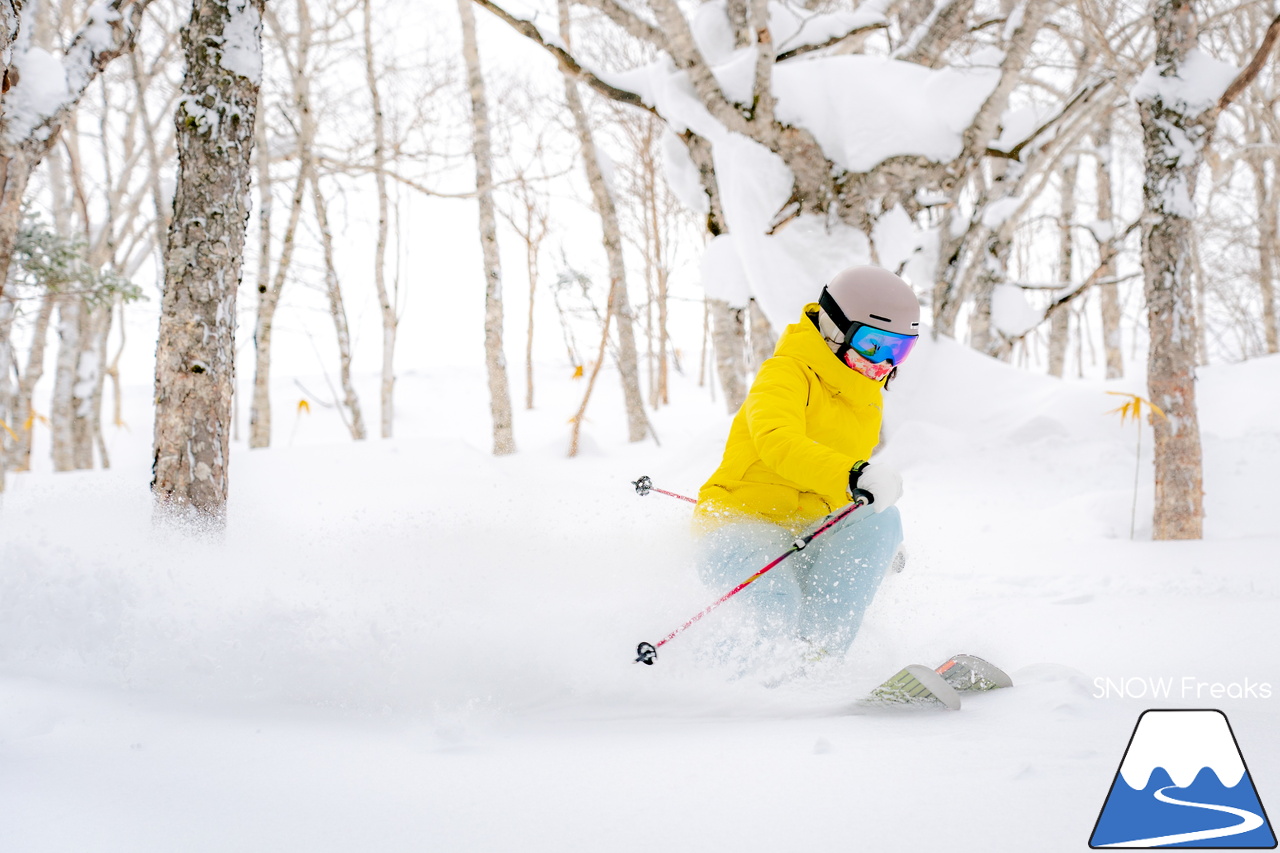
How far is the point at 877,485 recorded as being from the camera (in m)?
2.22

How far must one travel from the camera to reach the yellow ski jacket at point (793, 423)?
2578 mm

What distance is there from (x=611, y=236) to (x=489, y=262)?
1.77 m

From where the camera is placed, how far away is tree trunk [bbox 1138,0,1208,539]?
4.38 meters

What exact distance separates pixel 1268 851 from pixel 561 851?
1.18m

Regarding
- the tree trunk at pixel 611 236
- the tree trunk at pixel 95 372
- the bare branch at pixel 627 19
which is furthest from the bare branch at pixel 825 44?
the tree trunk at pixel 95 372

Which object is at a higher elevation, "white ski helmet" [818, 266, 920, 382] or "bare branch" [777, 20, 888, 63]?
"bare branch" [777, 20, 888, 63]

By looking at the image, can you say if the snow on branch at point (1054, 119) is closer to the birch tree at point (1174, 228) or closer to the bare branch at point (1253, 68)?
the birch tree at point (1174, 228)

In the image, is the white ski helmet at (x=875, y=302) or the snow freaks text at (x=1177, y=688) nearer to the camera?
the snow freaks text at (x=1177, y=688)

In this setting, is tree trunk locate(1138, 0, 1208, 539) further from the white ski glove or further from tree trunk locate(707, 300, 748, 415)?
tree trunk locate(707, 300, 748, 415)

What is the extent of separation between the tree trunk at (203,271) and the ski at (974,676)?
9.57ft

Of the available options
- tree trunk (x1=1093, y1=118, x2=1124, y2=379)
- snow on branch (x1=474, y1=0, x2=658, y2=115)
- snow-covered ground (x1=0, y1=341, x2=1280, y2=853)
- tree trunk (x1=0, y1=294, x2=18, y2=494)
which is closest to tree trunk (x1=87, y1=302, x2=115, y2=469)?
tree trunk (x1=0, y1=294, x2=18, y2=494)

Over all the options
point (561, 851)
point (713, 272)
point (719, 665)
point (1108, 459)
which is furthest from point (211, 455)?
point (1108, 459)

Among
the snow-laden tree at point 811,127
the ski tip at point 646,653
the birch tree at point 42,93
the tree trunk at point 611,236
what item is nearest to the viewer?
the ski tip at point 646,653

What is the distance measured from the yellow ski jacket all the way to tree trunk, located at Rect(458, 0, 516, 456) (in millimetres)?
8235
